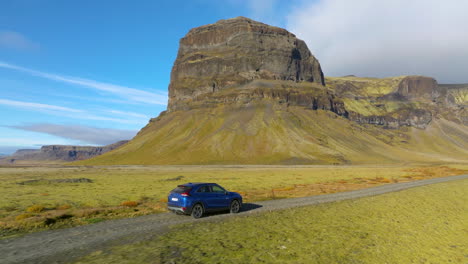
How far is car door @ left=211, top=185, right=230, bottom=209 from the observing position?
731 inches

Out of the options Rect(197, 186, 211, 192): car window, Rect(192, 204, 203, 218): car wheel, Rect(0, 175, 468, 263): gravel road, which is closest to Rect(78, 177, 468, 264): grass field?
Rect(0, 175, 468, 263): gravel road

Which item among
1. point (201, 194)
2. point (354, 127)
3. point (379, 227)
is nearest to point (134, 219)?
point (201, 194)

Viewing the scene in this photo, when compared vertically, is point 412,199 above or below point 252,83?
below

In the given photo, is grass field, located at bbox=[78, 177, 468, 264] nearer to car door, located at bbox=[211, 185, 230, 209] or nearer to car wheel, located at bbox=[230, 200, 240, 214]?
car wheel, located at bbox=[230, 200, 240, 214]

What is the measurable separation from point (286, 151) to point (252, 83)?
69.0 metres

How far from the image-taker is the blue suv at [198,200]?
1712 cm

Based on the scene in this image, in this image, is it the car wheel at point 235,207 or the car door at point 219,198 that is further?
the car wheel at point 235,207

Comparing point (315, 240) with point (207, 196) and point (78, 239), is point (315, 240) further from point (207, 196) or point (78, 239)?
point (78, 239)

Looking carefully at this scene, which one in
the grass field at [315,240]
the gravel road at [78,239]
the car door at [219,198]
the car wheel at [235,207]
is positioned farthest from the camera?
the car wheel at [235,207]

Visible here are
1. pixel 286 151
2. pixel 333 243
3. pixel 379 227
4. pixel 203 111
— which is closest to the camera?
pixel 333 243

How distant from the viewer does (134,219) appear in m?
17.4

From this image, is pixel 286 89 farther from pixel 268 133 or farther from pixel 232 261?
pixel 232 261

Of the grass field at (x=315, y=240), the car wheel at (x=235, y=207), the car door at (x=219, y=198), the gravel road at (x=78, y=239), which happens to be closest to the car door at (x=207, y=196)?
the car door at (x=219, y=198)

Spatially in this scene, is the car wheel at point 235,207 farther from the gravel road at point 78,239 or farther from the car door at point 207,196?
the gravel road at point 78,239
